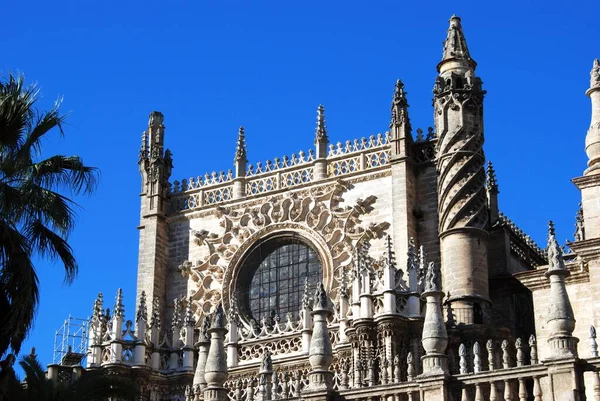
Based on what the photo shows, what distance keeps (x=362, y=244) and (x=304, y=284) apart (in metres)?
2.39

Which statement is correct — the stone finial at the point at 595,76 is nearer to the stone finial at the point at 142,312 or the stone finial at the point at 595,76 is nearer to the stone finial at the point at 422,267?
the stone finial at the point at 422,267

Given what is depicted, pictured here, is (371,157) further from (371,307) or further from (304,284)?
(371,307)

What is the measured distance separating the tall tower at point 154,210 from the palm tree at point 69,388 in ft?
38.4

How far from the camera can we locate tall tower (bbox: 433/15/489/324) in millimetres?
27688

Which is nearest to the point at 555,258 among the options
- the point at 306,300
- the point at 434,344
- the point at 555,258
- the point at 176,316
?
the point at 555,258

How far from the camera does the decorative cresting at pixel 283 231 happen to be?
102 ft

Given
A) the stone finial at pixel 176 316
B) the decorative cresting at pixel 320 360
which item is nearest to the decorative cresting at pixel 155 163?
the stone finial at pixel 176 316

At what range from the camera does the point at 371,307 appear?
26578 millimetres

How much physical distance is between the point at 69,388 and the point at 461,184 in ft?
38.4

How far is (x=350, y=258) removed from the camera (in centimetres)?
3072

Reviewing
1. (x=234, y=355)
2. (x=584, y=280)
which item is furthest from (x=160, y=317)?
(x=584, y=280)

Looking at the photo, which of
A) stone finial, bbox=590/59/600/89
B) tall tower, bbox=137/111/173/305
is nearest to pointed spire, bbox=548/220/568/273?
stone finial, bbox=590/59/600/89

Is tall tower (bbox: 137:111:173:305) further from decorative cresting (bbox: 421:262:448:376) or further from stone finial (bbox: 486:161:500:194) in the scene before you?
decorative cresting (bbox: 421:262:448:376)

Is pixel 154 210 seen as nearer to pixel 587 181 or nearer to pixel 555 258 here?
pixel 587 181
